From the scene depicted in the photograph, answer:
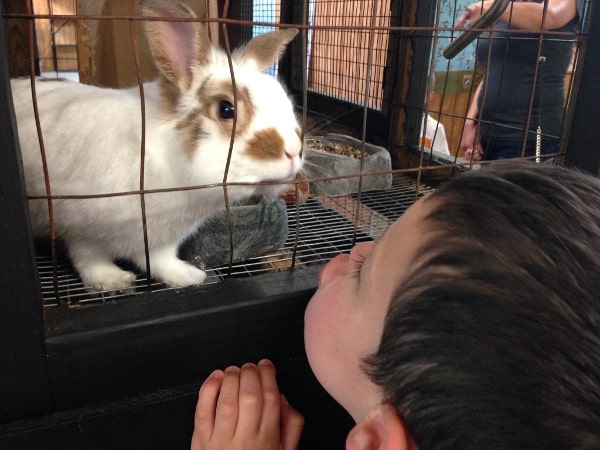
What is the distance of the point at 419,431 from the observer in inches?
21.0

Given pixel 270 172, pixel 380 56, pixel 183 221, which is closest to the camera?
pixel 270 172

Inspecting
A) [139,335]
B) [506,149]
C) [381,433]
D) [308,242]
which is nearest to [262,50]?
[308,242]

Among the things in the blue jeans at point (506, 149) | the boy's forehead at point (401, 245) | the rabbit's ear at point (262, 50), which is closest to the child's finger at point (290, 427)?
the boy's forehead at point (401, 245)

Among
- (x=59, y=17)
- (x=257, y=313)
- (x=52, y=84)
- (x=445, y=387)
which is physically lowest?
(x=257, y=313)

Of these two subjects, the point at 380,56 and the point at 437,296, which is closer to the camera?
the point at 437,296

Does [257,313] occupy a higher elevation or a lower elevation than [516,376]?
lower

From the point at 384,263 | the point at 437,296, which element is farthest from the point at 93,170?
the point at 437,296

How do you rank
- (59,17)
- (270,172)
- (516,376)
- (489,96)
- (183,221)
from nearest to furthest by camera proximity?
(516,376) < (59,17) < (270,172) < (183,221) < (489,96)

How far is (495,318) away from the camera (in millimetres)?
485

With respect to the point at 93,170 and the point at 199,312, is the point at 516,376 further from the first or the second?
the point at 93,170

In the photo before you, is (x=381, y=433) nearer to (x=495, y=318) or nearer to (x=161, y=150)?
(x=495, y=318)

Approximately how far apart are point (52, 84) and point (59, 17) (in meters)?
0.58

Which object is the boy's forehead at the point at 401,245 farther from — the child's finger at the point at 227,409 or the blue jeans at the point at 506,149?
the blue jeans at the point at 506,149

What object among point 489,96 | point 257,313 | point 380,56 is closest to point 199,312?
point 257,313
